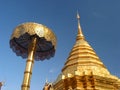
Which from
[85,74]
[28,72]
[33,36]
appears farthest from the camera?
[85,74]

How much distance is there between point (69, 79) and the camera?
→ 2164cm

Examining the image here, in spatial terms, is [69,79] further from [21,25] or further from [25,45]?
[21,25]

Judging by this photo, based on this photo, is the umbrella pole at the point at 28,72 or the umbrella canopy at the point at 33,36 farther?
the umbrella canopy at the point at 33,36

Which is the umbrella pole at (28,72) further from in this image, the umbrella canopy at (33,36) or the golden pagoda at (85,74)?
the golden pagoda at (85,74)

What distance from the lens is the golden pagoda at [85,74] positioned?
21.2 metres

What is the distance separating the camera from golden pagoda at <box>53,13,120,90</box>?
836 inches

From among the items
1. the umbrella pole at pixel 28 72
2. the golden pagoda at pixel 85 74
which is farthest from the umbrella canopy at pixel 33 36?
the golden pagoda at pixel 85 74

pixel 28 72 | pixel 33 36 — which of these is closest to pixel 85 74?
pixel 33 36

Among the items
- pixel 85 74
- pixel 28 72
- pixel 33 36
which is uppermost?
pixel 33 36

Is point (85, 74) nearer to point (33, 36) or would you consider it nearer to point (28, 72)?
point (33, 36)

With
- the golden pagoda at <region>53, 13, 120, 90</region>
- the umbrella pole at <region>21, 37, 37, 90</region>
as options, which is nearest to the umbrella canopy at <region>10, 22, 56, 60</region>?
the umbrella pole at <region>21, 37, 37, 90</region>

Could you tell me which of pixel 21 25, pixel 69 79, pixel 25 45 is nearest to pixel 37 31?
pixel 21 25

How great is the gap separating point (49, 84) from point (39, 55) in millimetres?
4676

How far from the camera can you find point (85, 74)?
845 inches
